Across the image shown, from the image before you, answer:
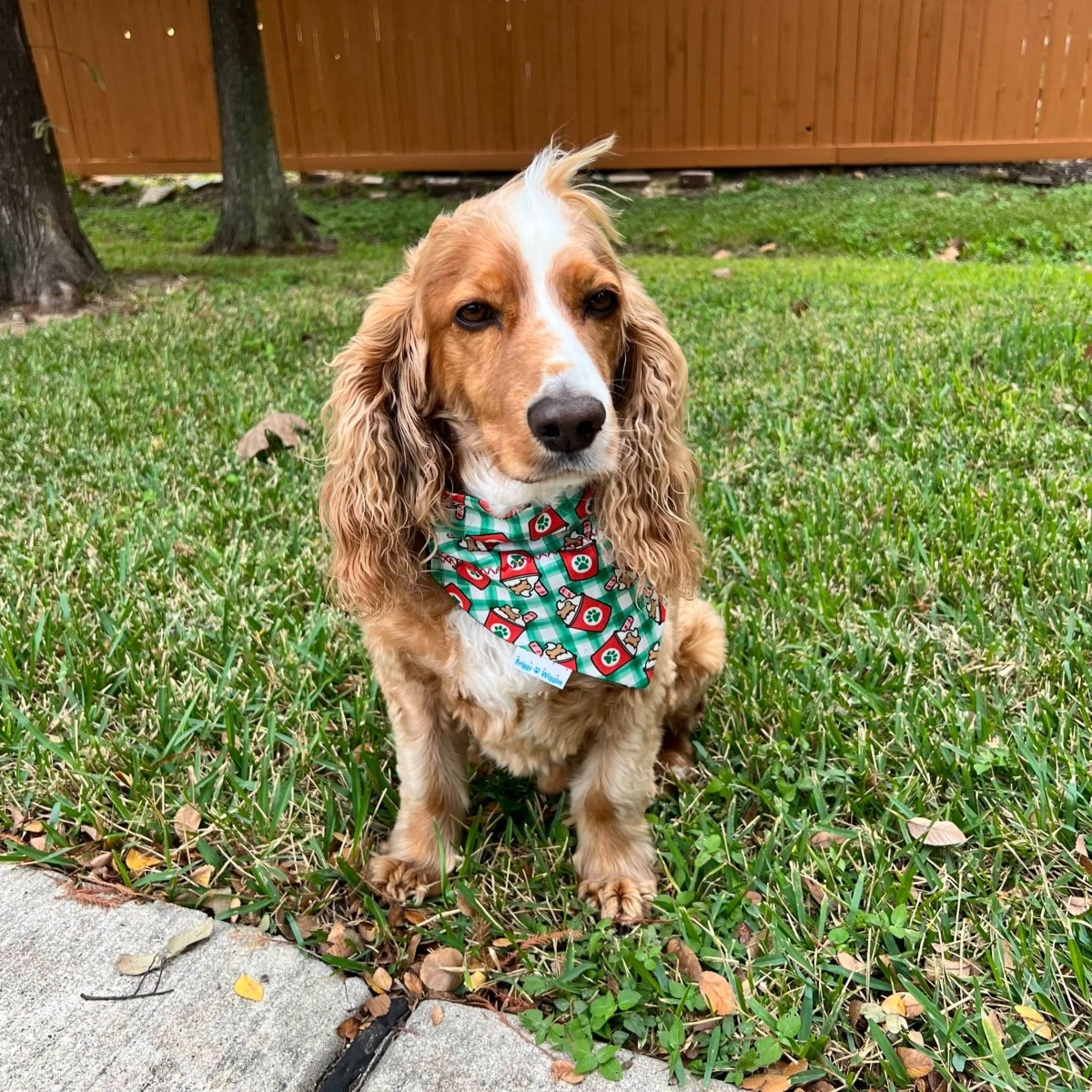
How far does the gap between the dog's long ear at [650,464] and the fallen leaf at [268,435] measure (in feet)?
8.72

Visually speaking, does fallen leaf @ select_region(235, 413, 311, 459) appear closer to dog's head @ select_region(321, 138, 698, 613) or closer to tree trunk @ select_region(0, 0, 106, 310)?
dog's head @ select_region(321, 138, 698, 613)

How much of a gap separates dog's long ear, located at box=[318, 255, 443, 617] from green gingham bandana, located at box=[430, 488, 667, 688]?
88 mm

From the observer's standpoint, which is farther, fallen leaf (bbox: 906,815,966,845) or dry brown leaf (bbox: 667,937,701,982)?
fallen leaf (bbox: 906,815,966,845)

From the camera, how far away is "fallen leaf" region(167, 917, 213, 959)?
2.12 m

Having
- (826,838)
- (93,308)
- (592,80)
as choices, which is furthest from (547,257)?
(592,80)

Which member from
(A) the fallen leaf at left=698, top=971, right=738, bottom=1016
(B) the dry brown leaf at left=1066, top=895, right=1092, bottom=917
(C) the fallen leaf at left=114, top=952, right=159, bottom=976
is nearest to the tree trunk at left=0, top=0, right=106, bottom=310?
(C) the fallen leaf at left=114, top=952, right=159, bottom=976

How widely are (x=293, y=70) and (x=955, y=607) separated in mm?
15864

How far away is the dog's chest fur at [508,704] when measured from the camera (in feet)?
7.66

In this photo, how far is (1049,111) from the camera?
1316 cm

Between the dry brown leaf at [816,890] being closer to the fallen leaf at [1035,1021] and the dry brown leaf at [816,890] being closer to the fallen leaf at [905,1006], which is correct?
the fallen leaf at [905,1006]

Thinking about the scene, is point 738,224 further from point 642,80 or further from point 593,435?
point 593,435

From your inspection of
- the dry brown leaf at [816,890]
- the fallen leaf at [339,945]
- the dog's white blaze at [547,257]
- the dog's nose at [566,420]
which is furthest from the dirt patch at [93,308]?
the dry brown leaf at [816,890]

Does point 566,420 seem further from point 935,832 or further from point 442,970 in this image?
point 935,832

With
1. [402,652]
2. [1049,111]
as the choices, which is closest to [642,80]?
[1049,111]
